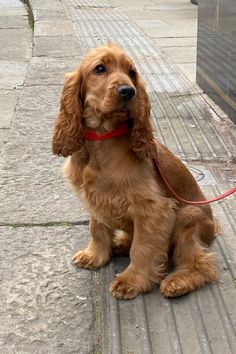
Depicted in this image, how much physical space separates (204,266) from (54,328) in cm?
85

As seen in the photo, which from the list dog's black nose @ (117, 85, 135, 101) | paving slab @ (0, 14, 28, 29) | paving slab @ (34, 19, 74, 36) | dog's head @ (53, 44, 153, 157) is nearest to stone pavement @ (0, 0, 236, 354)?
dog's head @ (53, 44, 153, 157)

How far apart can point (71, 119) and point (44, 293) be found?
914 mm

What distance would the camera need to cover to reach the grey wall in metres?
5.86

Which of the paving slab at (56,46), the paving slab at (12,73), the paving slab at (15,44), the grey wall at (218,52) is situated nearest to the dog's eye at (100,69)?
the grey wall at (218,52)

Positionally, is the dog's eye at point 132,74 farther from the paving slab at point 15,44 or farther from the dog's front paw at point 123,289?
the paving slab at point 15,44

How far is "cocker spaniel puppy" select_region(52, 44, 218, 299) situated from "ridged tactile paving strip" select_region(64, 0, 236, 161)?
6.23ft

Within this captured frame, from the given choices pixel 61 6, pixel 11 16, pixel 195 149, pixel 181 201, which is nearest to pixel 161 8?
pixel 61 6

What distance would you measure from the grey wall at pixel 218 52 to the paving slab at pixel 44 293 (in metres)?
2.86

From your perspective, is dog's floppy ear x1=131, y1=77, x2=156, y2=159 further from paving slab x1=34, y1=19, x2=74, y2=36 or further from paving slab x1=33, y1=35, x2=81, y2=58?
paving slab x1=34, y1=19, x2=74, y2=36

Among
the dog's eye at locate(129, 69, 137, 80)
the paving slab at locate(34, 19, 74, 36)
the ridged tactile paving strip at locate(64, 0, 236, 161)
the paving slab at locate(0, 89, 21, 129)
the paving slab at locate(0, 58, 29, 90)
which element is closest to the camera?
the dog's eye at locate(129, 69, 137, 80)

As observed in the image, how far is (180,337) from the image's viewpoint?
2.70 meters

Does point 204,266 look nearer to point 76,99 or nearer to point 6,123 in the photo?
point 76,99

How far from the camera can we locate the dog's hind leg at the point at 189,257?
9.89ft

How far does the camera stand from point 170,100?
6.51 m
